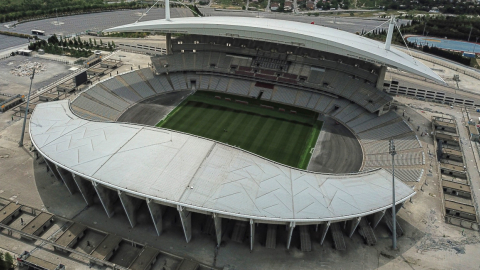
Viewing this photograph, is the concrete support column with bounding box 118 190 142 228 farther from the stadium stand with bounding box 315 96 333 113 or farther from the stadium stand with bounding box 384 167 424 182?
the stadium stand with bounding box 315 96 333 113

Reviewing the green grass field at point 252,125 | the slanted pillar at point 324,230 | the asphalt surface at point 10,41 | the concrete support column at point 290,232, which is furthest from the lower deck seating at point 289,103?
the asphalt surface at point 10,41

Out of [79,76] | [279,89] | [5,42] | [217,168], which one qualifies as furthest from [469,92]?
[5,42]

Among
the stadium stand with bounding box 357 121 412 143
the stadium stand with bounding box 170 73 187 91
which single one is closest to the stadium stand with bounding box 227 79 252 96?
the stadium stand with bounding box 170 73 187 91

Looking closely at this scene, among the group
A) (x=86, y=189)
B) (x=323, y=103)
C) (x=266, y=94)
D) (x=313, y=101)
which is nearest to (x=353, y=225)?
(x=86, y=189)

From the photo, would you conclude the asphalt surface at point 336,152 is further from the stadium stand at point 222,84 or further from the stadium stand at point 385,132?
the stadium stand at point 222,84

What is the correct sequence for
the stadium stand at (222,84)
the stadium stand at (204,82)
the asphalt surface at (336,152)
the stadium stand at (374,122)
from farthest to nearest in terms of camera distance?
the stadium stand at (204,82) < the stadium stand at (222,84) < the stadium stand at (374,122) < the asphalt surface at (336,152)

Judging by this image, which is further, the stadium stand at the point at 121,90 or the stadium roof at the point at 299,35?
the stadium stand at the point at 121,90

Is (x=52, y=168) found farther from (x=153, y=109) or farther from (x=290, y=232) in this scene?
(x=290, y=232)
